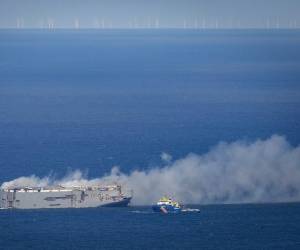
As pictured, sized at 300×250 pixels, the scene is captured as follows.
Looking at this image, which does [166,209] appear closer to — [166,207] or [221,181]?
[166,207]

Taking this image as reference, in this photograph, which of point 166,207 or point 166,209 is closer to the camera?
point 166,209

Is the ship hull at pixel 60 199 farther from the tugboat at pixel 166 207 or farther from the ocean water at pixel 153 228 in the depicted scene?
the tugboat at pixel 166 207

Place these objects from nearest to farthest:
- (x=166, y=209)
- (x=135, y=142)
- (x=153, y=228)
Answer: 1. (x=153, y=228)
2. (x=166, y=209)
3. (x=135, y=142)

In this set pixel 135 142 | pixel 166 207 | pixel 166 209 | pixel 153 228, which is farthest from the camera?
pixel 135 142

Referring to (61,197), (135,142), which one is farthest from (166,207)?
(135,142)

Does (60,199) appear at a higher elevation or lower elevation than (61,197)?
lower

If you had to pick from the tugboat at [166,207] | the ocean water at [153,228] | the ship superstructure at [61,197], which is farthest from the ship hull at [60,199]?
the tugboat at [166,207]

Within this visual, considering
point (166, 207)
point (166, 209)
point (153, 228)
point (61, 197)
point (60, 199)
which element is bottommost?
point (153, 228)
